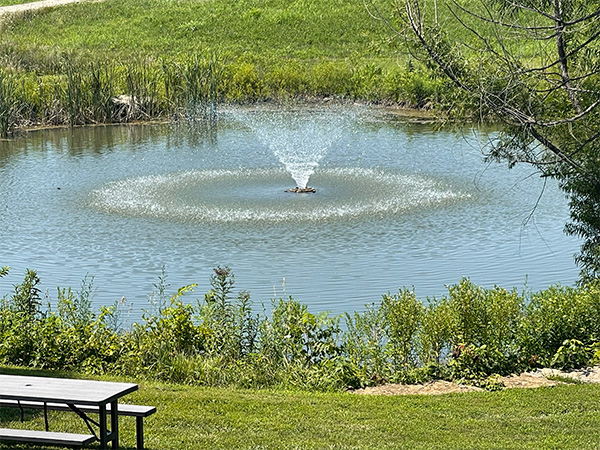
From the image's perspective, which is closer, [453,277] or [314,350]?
[314,350]

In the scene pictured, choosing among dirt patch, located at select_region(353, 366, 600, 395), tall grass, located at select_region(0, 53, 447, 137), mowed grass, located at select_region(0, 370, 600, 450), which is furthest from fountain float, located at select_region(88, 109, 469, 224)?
mowed grass, located at select_region(0, 370, 600, 450)

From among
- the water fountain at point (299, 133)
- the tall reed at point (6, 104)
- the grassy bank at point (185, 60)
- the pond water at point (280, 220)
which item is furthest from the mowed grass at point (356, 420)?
the tall reed at point (6, 104)

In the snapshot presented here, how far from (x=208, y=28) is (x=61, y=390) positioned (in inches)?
1906

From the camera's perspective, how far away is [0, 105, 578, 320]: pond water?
563 inches

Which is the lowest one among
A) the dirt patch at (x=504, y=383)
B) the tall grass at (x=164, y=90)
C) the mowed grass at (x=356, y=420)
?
the dirt patch at (x=504, y=383)

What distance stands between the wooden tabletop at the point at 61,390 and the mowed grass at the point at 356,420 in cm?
69

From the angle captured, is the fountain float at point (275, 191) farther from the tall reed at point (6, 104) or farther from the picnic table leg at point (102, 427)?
the picnic table leg at point (102, 427)

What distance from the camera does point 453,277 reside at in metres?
14.1

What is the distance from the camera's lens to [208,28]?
53.2 m

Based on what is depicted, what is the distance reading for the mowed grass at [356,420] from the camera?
727 cm

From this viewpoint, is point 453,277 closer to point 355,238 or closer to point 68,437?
point 355,238

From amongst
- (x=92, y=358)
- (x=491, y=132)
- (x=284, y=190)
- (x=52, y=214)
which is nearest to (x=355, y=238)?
(x=284, y=190)

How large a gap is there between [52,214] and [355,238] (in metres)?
6.20

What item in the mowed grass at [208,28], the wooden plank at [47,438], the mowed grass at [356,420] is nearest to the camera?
the wooden plank at [47,438]
